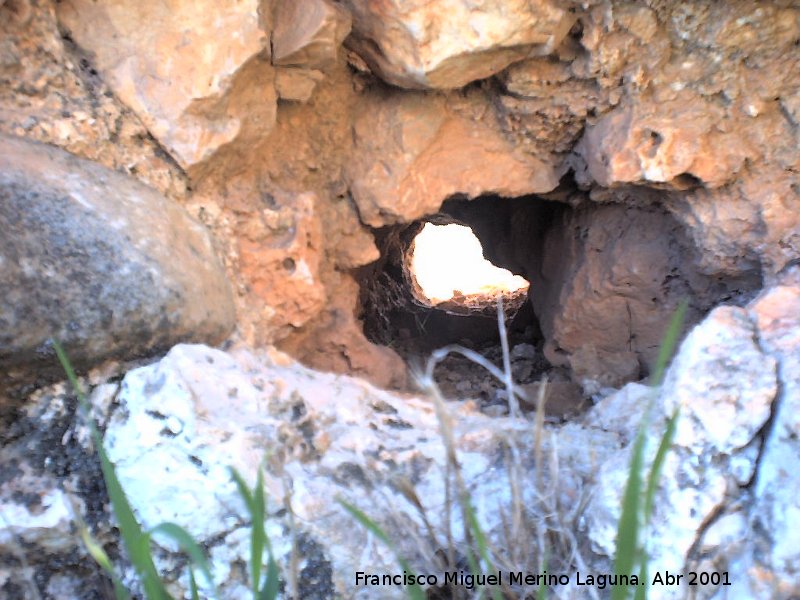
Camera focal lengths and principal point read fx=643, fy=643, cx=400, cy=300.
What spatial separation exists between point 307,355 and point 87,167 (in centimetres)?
95

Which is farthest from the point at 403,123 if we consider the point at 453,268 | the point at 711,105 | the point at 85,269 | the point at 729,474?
the point at 453,268

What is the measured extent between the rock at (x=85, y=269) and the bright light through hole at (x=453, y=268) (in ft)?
9.60

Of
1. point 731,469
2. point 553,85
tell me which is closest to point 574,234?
point 553,85

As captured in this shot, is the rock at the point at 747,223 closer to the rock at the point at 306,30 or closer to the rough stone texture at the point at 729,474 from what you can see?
the rough stone texture at the point at 729,474

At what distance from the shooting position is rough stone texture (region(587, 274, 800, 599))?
83 cm

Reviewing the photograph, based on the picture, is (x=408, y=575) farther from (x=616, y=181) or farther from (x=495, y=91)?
(x=495, y=91)

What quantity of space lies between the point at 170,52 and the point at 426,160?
0.87m

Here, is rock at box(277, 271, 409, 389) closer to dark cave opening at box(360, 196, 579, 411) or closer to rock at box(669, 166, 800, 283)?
dark cave opening at box(360, 196, 579, 411)

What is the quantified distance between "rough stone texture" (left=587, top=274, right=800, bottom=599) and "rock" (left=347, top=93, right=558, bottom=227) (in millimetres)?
1205

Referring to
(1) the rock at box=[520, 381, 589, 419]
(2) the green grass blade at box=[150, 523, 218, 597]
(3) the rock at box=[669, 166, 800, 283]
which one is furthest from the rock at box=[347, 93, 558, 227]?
(2) the green grass blade at box=[150, 523, 218, 597]

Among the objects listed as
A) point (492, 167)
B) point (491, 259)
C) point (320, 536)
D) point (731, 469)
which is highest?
point (492, 167)

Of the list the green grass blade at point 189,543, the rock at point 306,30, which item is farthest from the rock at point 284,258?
the green grass blade at point 189,543

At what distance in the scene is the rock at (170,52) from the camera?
1.50 metres

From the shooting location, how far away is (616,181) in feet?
6.32
